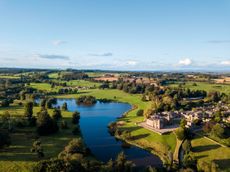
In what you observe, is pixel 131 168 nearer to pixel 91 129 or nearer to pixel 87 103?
pixel 91 129

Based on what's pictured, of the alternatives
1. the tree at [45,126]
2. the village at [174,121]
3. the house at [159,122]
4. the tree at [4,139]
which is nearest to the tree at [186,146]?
the village at [174,121]

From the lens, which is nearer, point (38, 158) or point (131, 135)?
point (38, 158)

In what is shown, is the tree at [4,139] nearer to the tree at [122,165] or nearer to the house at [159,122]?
the tree at [122,165]

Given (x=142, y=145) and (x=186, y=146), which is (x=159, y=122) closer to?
(x=142, y=145)

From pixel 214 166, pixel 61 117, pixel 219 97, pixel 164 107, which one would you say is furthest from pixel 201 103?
pixel 214 166

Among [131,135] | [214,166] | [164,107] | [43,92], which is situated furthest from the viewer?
[43,92]

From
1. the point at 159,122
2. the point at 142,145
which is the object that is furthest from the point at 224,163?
the point at 159,122

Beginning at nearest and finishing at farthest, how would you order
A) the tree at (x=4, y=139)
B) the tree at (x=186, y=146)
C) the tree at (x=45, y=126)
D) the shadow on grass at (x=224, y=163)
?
the shadow on grass at (x=224, y=163)
the tree at (x=4, y=139)
the tree at (x=186, y=146)
the tree at (x=45, y=126)
